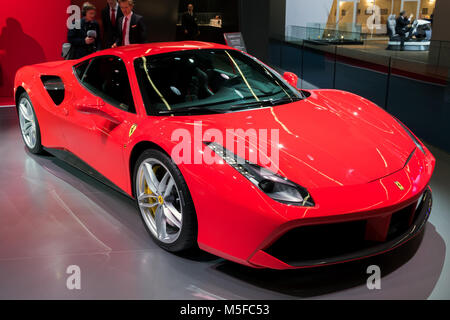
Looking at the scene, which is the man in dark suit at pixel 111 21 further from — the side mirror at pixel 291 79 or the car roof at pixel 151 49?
the side mirror at pixel 291 79

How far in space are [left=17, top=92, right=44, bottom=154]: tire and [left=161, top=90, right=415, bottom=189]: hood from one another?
2277 mm

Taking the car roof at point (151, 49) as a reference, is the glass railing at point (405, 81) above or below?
below

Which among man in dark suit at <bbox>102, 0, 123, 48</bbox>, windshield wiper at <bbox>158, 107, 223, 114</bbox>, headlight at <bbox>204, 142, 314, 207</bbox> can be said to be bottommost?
headlight at <bbox>204, 142, 314, 207</bbox>

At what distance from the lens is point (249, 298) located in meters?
2.32

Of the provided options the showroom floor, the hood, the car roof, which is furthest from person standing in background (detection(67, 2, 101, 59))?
the hood

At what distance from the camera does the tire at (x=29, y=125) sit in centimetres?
Answer: 435

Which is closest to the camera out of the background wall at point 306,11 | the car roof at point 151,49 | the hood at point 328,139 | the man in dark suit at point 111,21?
the hood at point 328,139

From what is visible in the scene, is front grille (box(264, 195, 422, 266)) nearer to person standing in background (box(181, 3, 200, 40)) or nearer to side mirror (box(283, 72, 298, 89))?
side mirror (box(283, 72, 298, 89))

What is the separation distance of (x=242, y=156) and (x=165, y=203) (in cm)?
62

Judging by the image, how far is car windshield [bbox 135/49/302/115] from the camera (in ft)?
9.61

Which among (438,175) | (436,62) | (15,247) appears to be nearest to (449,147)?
(438,175)

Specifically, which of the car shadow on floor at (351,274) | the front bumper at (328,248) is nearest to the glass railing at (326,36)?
the car shadow on floor at (351,274)

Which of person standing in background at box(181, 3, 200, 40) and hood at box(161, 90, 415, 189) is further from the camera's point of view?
person standing in background at box(181, 3, 200, 40)
